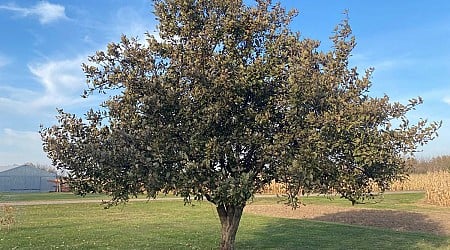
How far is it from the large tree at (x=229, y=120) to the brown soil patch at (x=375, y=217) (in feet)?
45.0

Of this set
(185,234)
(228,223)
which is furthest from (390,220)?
(228,223)

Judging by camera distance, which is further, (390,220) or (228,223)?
(390,220)

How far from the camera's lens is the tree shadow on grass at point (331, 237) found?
51.6ft

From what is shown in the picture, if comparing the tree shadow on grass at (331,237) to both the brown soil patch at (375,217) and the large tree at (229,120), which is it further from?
the large tree at (229,120)

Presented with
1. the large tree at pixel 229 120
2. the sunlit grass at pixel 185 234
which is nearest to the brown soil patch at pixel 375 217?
the sunlit grass at pixel 185 234

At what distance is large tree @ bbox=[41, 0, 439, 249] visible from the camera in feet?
23.9

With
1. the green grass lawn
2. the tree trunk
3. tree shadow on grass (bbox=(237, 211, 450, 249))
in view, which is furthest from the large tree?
tree shadow on grass (bbox=(237, 211, 450, 249))

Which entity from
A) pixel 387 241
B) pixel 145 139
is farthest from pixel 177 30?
pixel 387 241

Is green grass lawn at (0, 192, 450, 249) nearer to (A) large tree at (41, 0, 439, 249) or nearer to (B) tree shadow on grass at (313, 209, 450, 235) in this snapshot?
(B) tree shadow on grass at (313, 209, 450, 235)

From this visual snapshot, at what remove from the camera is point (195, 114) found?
7.57 m

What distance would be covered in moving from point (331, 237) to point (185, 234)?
545 centimetres

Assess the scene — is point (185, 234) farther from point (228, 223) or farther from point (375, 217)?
point (375, 217)

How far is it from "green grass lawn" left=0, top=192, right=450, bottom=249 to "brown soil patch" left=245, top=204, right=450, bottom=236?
170 cm

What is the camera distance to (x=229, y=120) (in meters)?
7.82
